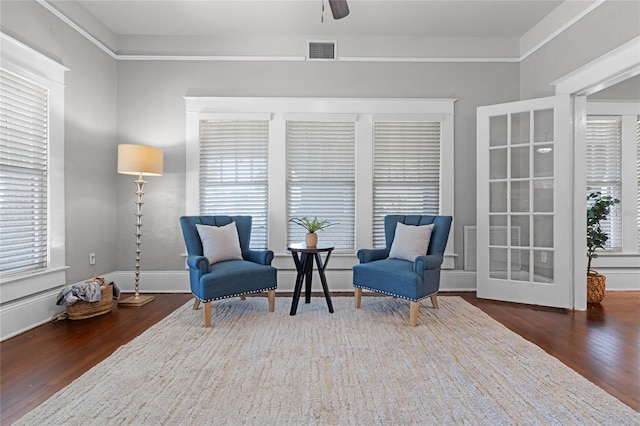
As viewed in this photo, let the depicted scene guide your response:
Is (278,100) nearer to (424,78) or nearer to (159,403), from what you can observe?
(424,78)

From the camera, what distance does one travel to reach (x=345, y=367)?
2266 mm

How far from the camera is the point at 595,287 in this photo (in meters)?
3.84

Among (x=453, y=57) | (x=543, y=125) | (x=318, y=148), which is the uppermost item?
(x=453, y=57)

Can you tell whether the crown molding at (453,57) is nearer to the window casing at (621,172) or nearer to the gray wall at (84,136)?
the gray wall at (84,136)

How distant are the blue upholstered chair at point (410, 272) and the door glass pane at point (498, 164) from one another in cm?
99

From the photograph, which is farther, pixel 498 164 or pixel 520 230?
pixel 498 164

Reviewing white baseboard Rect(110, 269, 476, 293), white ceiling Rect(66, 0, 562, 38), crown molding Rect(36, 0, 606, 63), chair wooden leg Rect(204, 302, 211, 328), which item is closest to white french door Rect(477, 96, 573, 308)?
white baseboard Rect(110, 269, 476, 293)

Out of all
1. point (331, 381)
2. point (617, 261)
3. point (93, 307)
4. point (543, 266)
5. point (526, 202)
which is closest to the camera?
point (331, 381)

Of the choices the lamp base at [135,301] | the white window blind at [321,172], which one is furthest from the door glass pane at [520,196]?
the lamp base at [135,301]

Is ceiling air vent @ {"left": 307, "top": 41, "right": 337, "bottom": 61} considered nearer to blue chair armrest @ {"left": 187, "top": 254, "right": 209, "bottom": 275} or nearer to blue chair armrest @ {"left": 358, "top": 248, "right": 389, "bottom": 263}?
blue chair armrest @ {"left": 358, "top": 248, "right": 389, "bottom": 263}

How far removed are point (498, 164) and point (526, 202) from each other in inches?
20.1

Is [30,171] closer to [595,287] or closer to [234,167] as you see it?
[234,167]

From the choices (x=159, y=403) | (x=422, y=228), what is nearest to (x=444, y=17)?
(x=422, y=228)

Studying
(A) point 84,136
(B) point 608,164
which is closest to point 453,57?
(B) point 608,164
